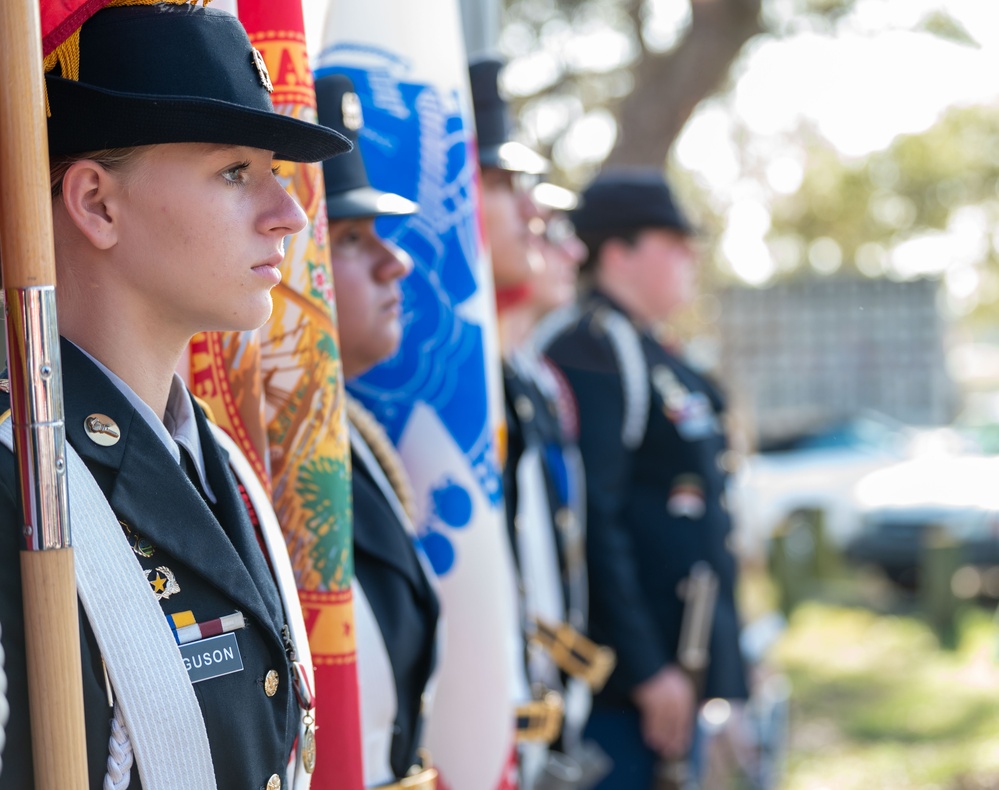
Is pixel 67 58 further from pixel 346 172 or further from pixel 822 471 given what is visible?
pixel 822 471

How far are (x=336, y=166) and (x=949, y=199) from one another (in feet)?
53.9

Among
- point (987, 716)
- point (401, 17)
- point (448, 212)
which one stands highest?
point (401, 17)

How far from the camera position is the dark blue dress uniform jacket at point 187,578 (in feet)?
4.19

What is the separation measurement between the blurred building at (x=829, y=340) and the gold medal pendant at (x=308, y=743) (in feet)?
43.1

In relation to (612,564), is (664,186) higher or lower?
higher

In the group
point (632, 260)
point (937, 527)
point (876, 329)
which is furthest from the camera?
point (876, 329)

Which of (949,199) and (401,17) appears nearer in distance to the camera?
(401,17)

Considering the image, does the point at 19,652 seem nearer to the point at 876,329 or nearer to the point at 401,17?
the point at 401,17

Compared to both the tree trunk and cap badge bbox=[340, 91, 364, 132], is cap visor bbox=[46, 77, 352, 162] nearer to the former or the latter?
cap badge bbox=[340, 91, 364, 132]

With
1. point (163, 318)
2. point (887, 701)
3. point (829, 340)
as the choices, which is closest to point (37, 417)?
point (163, 318)

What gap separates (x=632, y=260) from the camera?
163 inches

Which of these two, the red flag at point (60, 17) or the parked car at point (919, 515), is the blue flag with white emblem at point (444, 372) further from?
the parked car at point (919, 515)

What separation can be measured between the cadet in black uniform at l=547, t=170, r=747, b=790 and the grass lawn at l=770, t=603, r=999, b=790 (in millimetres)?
2074

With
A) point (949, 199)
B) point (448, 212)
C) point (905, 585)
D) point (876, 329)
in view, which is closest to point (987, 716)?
point (905, 585)
